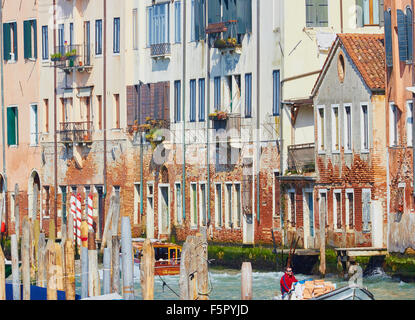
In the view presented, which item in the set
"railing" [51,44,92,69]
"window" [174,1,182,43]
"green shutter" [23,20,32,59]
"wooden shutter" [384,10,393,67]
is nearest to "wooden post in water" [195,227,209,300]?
"wooden shutter" [384,10,393,67]

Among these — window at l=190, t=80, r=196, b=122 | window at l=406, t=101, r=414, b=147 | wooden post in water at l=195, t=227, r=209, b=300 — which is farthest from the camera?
window at l=190, t=80, r=196, b=122

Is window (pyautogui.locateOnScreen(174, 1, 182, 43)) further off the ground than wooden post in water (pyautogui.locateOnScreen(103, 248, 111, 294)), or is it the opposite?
Answer: window (pyautogui.locateOnScreen(174, 1, 182, 43))

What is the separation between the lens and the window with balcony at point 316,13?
122 feet

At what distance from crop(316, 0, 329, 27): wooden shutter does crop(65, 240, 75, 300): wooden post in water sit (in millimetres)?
9514

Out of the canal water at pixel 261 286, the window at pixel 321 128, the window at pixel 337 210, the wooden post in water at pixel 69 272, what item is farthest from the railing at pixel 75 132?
the wooden post in water at pixel 69 272

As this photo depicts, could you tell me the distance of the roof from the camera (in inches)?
1337

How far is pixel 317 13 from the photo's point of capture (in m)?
37.3

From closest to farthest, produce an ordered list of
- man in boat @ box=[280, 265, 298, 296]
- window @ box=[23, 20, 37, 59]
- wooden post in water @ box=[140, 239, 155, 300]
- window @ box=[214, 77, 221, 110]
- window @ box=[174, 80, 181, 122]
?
wooden post in water @ box=[140, 239, 155, 300] → man in boat @ box=[280, 265, 298, 296] → window @ box=[214, 77, 221, 110] → window @ box=[174, 80, 181, 122] → window @ box=[23, 20, 37, 59]

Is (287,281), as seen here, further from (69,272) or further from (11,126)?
(11,126)

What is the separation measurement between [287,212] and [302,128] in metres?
1.73

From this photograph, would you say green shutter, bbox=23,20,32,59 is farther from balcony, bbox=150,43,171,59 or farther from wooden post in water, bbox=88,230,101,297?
wooden post in water, bbox=88,230,101,297

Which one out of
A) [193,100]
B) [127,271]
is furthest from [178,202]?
[127,271]
